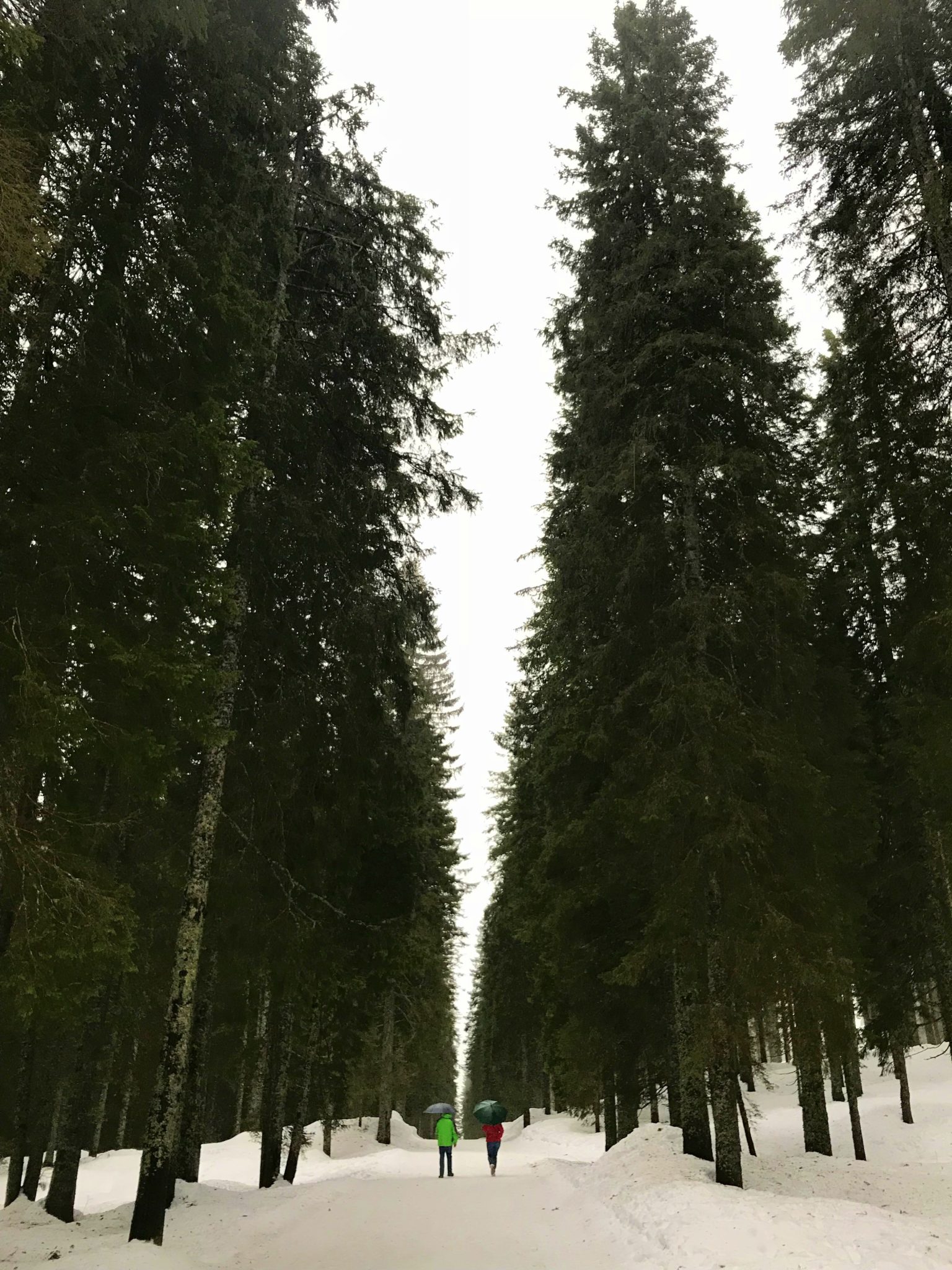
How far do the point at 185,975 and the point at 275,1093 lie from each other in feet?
18.9

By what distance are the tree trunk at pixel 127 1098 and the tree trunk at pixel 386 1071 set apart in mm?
7835

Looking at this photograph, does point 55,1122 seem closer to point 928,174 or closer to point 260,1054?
point 260,1054

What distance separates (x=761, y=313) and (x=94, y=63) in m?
9.15

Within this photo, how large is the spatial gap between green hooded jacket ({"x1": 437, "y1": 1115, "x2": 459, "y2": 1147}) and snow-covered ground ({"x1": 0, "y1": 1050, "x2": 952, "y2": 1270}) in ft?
3.33

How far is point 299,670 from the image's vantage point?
467 inches

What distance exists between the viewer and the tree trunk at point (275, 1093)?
528 inches

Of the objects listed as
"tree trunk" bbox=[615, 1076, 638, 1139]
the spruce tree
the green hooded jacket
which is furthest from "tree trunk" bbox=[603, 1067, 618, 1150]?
the spruce tree

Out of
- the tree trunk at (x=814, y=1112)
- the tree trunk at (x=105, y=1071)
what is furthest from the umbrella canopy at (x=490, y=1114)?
the tree trunk at (x=105, y=1071)

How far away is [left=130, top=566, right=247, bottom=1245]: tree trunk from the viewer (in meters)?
8.18

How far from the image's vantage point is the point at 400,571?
42.8 feet

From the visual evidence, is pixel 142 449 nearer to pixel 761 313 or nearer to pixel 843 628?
pixel 761 313

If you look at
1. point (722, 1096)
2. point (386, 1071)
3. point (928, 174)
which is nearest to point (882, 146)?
point (928, 174)

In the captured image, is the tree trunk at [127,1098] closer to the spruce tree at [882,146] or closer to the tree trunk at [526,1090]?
the tree trunk at [526,1090]

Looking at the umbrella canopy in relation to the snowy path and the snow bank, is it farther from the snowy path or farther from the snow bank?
the snow bank
